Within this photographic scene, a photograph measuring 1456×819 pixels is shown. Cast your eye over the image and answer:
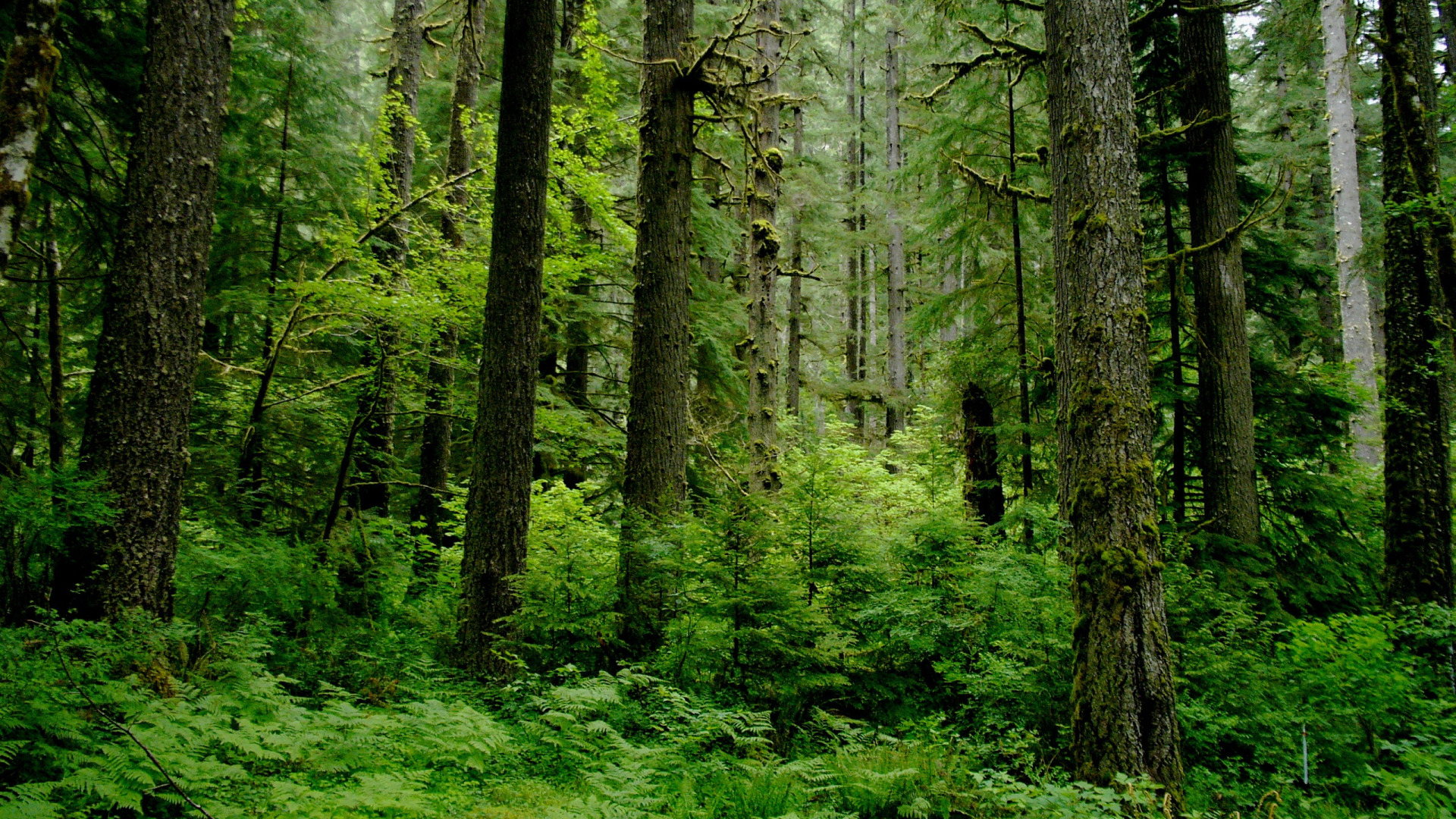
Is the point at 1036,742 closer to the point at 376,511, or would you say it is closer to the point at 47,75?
the point at 47,75

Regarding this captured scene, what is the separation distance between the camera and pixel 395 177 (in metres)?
10.2

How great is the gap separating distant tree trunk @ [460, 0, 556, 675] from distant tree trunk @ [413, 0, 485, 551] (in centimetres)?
261

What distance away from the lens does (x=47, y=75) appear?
11.8 ft

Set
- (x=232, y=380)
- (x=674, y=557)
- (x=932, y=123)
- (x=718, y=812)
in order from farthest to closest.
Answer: (x=932, y=123) < (x=232, y=380) < (x=674, y=557) < (x=718, y=812)

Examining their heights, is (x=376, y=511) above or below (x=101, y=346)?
below

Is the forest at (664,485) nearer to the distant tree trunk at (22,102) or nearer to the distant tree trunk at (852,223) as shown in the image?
the distant tree trunk at (22,102)

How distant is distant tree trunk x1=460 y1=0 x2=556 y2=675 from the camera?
586 centimetres

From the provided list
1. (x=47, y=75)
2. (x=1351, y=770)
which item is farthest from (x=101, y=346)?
(x=1351, y=770)

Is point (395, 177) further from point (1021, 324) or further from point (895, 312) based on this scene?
point (895, 312)

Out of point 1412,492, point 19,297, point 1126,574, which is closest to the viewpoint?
point 1126,574

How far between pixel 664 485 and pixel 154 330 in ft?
13.6

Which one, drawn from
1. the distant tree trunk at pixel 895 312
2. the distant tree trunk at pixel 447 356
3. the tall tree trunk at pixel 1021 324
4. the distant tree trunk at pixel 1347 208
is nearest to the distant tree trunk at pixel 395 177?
the distant tree trunk at pixel 447 356

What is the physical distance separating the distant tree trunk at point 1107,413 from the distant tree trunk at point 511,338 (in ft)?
14.6

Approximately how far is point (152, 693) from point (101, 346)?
7.85ft
